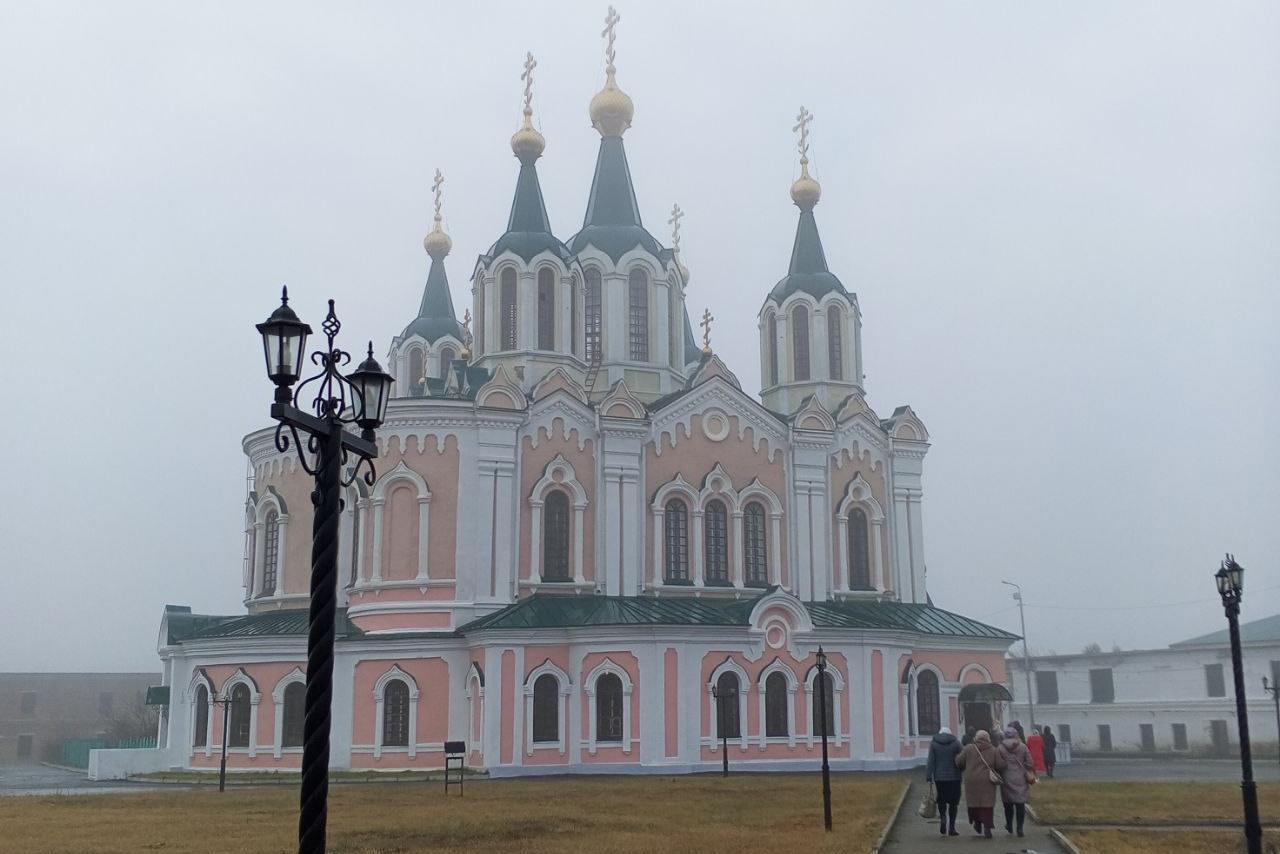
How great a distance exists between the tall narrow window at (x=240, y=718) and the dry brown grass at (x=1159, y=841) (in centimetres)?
2345

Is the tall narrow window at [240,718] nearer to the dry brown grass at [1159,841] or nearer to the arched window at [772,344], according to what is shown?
the arched window at [772,344]

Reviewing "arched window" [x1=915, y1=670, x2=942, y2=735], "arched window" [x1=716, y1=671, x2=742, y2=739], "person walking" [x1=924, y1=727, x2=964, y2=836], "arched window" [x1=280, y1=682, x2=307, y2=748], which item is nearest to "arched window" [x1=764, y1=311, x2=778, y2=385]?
"arched window" [x1=915, y1=670, x2=942, y2=735]

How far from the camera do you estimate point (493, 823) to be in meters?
18.8

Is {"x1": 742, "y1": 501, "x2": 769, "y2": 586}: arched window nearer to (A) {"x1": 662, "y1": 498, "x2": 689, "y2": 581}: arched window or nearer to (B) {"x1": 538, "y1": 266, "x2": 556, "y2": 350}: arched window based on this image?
(A) {"x1": 662, "y1": 498, "x2": 689, "y2": 581}: arched window

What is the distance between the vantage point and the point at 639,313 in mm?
40344

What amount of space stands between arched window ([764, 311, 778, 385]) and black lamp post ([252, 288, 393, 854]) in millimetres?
32720

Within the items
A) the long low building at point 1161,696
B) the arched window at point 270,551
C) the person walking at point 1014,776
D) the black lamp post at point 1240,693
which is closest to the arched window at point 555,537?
the arched window at point 270,551

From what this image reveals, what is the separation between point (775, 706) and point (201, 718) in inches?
604

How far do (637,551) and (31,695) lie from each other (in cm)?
6508

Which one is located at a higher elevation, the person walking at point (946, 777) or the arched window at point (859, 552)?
the arched window at point (859, 552)

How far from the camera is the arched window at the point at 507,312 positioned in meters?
39.0

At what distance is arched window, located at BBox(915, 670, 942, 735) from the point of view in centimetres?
3647

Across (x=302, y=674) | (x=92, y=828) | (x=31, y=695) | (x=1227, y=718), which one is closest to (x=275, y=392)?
(x=92, y=828)

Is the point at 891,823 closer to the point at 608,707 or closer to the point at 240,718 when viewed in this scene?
the point at 608,707
